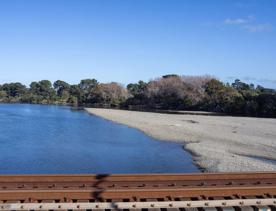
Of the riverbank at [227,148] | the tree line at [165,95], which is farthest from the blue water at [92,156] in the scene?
the tree line at [165,95]

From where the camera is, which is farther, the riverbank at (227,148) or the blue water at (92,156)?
the riverbank at (227,148)

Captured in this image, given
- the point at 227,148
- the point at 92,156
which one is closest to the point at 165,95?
the point at 227,148

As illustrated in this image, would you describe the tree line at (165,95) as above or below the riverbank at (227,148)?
above

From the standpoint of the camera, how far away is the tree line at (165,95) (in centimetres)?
9425

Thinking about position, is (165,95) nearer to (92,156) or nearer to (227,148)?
(227,148)

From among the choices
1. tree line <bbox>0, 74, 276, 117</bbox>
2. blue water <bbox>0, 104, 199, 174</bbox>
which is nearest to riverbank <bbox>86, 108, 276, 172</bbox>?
blue water <bbox>0, 104, 199, 174</bbox>

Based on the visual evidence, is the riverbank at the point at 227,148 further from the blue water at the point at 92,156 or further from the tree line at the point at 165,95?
the tree line at the point at 165,95

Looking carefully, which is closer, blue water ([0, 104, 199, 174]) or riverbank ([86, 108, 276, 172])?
blue water ([0, 104, 199, 174])

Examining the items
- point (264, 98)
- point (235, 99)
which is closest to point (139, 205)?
point (264, 98)

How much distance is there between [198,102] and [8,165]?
94918 millimetres

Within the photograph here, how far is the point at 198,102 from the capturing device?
118062 mm

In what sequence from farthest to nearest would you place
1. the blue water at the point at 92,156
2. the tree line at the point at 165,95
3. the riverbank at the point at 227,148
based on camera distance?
the tree line at the point at 165,95
the riverbank at the point at 227,148
the blue water at the point at 92,156

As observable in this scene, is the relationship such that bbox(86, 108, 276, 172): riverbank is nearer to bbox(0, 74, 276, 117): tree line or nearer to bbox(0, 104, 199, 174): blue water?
bbox(0, 104, 199, 174): blue water

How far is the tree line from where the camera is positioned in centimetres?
9425
